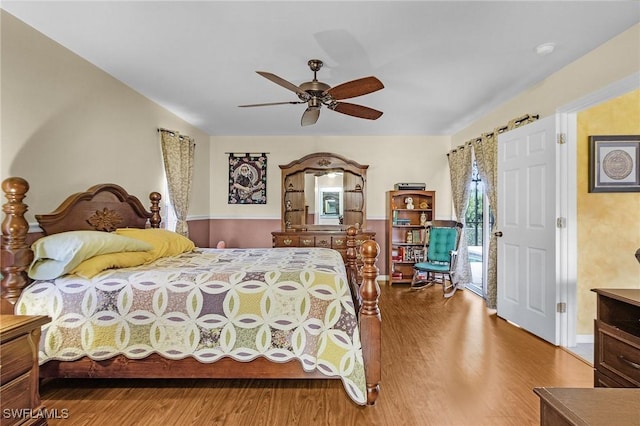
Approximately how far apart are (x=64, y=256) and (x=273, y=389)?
1630 mm

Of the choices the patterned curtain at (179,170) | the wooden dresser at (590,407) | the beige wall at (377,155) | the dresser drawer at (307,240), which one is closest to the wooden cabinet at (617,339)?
the wooden dresser at (590,407)

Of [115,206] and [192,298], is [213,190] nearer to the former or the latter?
[115,206]

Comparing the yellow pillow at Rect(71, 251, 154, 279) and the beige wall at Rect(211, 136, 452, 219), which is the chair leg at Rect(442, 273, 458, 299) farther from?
the yellow pillow at Rect(71, 251, 154, 279)

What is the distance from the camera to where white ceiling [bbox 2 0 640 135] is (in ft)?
6.82

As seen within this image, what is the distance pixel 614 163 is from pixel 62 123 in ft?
15.7

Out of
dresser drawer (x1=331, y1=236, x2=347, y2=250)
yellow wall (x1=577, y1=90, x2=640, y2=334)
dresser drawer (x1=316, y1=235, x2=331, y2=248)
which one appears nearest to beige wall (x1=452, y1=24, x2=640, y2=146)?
yellow wall (x1=577, y1=90, x2=640, y2=334)

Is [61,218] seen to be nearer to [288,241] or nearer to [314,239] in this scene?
[288,241]

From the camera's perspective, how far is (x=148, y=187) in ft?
12.4

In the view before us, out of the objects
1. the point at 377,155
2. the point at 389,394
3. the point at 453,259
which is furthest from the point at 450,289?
the point at 389,394

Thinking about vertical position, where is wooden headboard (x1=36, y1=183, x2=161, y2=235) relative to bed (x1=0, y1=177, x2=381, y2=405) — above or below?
above

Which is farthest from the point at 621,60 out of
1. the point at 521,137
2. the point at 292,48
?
the point at 292,48

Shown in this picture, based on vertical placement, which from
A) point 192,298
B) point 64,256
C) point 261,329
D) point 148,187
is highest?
point 148,187

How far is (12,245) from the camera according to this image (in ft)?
6.61

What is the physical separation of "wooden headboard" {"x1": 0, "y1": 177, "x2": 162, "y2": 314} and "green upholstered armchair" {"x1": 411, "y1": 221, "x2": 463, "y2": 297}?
3.80 meters
